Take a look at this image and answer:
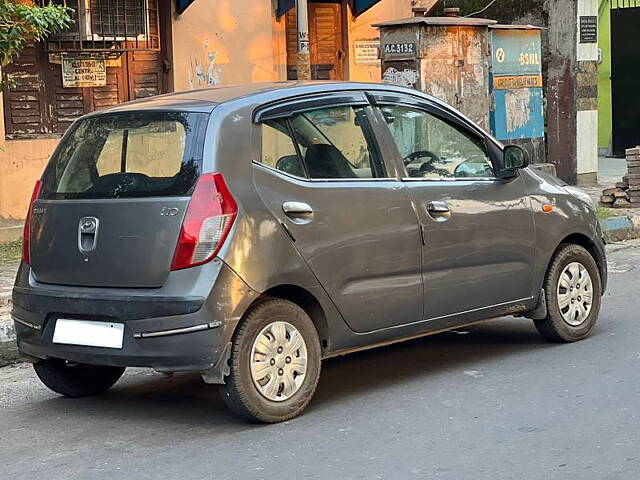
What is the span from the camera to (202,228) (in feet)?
17.2

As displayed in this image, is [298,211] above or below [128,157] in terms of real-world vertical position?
below

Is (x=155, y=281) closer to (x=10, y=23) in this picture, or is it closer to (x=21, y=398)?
(x=21, y=398)

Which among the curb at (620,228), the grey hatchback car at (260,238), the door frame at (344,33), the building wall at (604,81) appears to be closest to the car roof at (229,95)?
the grey hatchback car at (260,238)

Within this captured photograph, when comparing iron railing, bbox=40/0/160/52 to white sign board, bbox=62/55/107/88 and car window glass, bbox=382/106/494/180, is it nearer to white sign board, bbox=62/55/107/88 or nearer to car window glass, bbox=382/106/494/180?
white sign board, bbox=62/55/107/88

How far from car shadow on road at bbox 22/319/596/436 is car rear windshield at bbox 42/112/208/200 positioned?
3.80 ft

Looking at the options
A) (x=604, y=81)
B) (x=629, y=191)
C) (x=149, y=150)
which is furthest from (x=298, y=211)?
(x=604, y=81)

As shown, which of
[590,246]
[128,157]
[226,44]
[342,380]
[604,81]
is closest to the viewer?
[128,157]

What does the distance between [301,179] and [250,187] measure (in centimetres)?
34

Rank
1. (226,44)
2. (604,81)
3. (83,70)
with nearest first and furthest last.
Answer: (83,70)
(226,44)
(604,81)

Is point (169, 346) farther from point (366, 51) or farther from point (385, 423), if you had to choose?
point (366, 51)

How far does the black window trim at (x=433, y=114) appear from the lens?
6191mm

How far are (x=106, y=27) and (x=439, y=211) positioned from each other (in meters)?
7.11

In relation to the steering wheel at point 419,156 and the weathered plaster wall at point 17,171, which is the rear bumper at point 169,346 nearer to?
the steering wheel at point 419,156

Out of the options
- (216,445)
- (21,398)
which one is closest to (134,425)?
(216,445)
